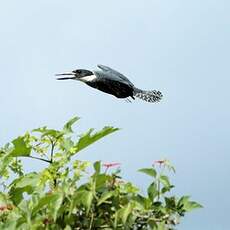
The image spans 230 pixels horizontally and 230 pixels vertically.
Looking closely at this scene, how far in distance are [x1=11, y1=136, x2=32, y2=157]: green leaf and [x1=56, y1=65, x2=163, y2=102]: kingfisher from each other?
3.55 meters

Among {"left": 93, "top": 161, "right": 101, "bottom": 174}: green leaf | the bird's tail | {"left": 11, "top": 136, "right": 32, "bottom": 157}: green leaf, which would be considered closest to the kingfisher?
the bird's tail

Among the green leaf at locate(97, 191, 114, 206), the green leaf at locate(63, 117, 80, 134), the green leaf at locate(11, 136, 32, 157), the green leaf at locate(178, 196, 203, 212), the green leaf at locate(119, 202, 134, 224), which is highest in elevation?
the green leaf at locate(63, 117, 80, 134)

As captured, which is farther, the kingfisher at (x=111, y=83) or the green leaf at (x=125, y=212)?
the kingfisher at (x=111, y=83)

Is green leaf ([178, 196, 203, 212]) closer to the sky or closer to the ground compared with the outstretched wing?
closer to the ground

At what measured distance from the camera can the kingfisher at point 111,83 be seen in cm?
868

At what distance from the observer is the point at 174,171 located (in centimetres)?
432

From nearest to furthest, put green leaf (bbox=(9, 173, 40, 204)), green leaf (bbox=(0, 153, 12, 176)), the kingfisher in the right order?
green leaf (bbox=(9, 173, 40, 204)), green leaf (bbox=(0, 153, 12, 176)), the kingfisher

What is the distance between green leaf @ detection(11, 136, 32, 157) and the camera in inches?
200

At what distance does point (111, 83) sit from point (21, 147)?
12.4 feet

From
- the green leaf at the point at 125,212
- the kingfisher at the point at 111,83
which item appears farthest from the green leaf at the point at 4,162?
the kingfisher at the point at 111,83

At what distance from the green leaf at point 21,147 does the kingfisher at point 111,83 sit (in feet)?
11.6

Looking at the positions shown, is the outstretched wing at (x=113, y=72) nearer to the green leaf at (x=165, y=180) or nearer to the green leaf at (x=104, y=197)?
the green leaf at (x=165, y=180)

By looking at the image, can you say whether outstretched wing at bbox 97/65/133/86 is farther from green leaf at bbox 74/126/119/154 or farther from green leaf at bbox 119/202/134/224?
green leaf at bbox 119/202/134/224

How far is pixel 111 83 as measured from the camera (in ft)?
28.8
